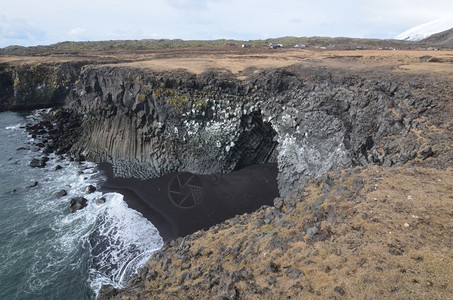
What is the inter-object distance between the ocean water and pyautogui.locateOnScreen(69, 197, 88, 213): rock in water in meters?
0.54

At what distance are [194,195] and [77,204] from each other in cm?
1276

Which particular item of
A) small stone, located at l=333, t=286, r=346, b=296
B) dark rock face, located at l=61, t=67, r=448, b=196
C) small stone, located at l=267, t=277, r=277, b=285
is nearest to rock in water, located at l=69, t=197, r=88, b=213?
dark rock face, located at l=61, t=67, r=448, b=196

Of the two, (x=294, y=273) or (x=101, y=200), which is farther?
(x=101, y=200)

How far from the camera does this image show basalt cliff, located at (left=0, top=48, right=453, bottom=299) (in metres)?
14.4

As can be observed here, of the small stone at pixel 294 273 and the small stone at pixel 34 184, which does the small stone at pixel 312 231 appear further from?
the small stone at pixel 34 184

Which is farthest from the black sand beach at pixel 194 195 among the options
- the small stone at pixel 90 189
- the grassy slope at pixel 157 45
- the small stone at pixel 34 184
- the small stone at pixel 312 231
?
the grassy slope at pixel 157 45

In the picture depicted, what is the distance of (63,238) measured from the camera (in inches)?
986

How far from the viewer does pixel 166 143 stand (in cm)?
3538

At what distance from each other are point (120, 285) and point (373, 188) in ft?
62.3

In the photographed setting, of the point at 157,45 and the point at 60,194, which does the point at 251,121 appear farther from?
the point at 157,45

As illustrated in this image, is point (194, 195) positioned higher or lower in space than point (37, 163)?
lower

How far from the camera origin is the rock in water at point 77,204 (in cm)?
2900

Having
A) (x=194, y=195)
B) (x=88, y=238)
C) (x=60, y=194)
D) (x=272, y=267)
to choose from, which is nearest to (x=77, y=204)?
(x=60, y=194)

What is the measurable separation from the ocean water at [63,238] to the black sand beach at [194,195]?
1473mm
